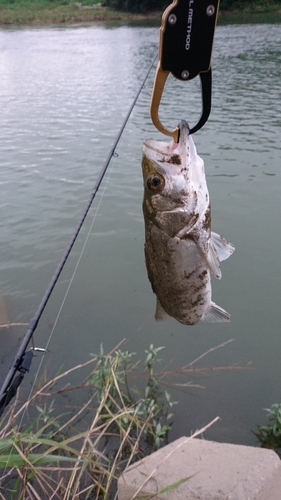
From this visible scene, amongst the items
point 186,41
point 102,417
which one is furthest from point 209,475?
point 186,41

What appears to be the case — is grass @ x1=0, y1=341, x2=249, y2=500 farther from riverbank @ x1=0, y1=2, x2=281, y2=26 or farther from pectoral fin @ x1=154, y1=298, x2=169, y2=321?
riverbank @ x1=0, y1=2, x2=281, y2=26

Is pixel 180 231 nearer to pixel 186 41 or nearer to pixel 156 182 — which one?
pixel 156 182

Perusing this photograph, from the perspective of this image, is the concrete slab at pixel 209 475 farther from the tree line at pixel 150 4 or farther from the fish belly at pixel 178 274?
the tree line at pixel 150 4

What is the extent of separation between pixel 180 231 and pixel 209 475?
1.76 meters

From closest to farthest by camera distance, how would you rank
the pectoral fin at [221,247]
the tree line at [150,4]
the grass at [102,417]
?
the pectoral fin at [221,247] → the grass at [102,417] → the tree line at [150,4]

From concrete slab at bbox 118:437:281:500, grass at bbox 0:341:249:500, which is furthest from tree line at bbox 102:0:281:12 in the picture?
Result: concrete slab at bbox 118:437:281:500

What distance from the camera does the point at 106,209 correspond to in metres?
9.02

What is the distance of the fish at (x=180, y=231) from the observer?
210 centimetres

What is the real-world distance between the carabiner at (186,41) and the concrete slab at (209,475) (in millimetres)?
2012

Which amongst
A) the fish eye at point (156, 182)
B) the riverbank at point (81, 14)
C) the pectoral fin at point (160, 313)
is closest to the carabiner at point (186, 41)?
the fish eye at point (156, 182)

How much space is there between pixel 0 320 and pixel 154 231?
14.0 feet

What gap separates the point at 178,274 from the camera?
229cm

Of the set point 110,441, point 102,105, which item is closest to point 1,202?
point 110,441

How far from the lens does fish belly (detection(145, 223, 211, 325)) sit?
2248 millimetres
